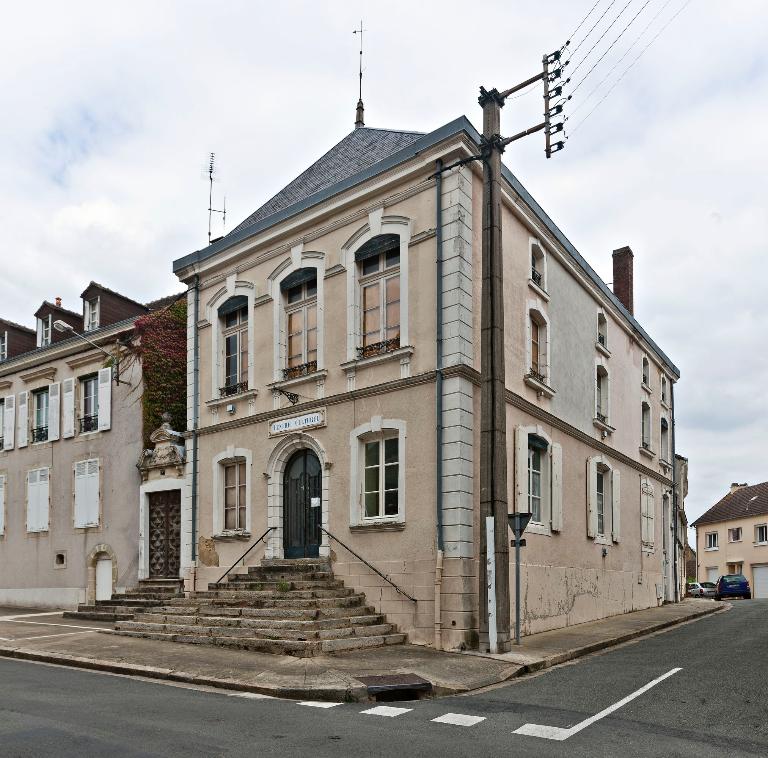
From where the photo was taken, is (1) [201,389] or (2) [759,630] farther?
(1) [201,389]

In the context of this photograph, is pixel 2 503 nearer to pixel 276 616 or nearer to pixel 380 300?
pixel 276 616

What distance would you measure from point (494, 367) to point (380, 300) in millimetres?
2823

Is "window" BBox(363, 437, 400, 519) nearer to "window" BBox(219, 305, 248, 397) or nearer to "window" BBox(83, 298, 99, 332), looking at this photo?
"window" BBox(219, 305, 248, 397)

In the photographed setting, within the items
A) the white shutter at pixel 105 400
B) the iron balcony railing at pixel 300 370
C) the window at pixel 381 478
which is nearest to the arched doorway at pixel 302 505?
the window at pixel 381 478

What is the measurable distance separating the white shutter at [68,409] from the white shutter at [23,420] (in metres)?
1.73

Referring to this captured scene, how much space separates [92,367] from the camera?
21.1 metres

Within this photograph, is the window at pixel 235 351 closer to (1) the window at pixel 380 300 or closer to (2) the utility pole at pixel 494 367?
(1) the window at pixel 380 300

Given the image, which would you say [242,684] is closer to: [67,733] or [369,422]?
[67,733]

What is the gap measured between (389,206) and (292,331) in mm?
3178

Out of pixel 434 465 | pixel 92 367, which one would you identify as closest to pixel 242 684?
pixel 434 465

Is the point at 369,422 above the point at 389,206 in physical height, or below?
below

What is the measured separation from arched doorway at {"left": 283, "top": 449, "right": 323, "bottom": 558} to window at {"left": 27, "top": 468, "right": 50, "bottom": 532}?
28.6 ft

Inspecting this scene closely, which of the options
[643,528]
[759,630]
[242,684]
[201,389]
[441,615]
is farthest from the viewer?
[643,528]

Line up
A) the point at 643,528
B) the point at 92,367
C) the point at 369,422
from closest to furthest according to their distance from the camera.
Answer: the point at 369,422 → the point at 92,367 → the point at 643,528
